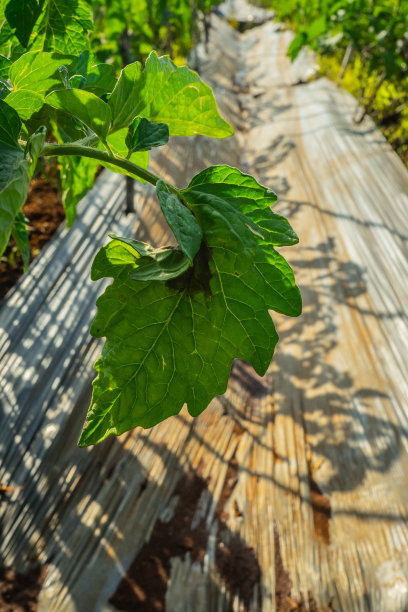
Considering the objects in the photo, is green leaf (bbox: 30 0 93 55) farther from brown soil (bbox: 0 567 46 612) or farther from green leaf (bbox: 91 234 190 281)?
brown soil (bbox: 0 567 46 612)

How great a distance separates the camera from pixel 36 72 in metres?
0.49

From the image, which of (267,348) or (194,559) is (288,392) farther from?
(267,348)

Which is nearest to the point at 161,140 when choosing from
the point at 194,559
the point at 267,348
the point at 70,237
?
the point at 267,348

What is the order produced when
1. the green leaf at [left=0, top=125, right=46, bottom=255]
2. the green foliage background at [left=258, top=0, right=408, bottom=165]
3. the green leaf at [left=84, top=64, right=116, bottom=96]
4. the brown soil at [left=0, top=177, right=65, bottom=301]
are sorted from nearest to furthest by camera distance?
the green leaf at [left=0, top=125, right=46, bottom=255] → the green leaf at [left=84, top=64, right=116, bottom=96] → the brown soil at [left=0, top=177, right=65, bottom=301] → the green foliage background at [left=258, top=0, right=408, bottom=165]

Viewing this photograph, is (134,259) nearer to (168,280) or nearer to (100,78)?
(168,280)

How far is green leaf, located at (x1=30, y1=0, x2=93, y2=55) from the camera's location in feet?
2.23

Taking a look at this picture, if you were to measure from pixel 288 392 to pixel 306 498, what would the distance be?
0.48 m

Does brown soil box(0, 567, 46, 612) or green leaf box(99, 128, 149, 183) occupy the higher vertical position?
green leaf box(99, 128, 149, 183)

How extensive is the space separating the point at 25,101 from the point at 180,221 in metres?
0.22

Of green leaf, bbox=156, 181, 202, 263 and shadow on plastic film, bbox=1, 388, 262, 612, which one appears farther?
shadow on plastic film, bbox=1, 388, 262, 612

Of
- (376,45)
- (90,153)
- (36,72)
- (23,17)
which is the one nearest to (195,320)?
(90,153)

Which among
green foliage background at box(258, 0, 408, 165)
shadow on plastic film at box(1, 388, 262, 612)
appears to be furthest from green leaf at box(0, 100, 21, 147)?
green foliage background at box(258, 0, 408, 165)

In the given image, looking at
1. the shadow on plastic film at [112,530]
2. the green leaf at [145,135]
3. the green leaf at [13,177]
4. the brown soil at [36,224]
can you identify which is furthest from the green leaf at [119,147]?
the brown soil at [36,224]

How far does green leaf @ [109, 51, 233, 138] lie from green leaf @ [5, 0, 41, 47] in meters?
0.22
